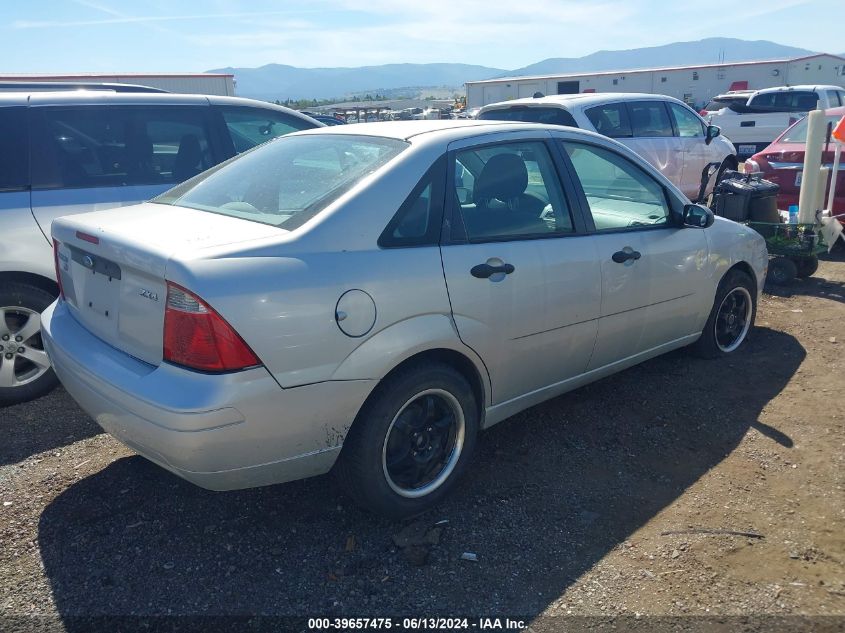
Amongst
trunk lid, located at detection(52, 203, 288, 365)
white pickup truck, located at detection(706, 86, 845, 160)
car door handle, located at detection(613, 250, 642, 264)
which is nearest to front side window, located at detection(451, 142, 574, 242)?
car door handle, located at detection(613, 250, 642, 264)

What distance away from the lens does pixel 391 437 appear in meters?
3.05

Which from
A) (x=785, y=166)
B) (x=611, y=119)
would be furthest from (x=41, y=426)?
(x=785, y=166)

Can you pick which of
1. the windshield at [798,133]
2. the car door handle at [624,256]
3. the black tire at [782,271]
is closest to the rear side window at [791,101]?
the windshield at [798,133]

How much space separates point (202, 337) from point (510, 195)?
1775mm

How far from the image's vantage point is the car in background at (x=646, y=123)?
27.3 feet

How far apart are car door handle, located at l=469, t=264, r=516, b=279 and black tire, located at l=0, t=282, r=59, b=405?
289 cm

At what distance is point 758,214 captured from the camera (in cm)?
689

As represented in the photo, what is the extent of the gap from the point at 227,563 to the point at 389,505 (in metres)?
0.72

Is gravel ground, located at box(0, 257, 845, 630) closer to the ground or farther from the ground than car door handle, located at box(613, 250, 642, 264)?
closer to the ground

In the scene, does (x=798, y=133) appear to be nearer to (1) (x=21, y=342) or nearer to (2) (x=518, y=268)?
(2) (x=518, y=268)

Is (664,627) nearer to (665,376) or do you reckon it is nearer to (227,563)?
(227,563)

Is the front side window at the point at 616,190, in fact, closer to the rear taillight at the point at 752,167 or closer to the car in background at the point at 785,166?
the car in background at the point at 785,166

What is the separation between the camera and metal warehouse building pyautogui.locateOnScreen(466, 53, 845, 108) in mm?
32719

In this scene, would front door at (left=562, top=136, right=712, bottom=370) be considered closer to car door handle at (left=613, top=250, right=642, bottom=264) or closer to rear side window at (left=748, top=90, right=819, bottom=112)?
car door handle at (left=613, top=250, right=642, bottom=264)
